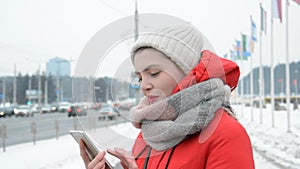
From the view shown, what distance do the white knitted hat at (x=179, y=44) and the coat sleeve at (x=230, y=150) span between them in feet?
0.84

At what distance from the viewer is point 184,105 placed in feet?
3.71

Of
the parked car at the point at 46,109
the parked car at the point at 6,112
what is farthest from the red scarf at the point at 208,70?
the parked car at the point at 46,109

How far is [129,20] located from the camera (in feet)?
3.52

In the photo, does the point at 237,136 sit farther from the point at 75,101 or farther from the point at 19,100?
the point at 19,100

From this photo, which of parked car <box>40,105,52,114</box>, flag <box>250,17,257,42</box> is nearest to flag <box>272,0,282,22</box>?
flag <box>250,17,257,42</box>

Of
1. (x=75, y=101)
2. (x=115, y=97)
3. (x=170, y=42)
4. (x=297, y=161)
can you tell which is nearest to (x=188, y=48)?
(x=170, y=42)

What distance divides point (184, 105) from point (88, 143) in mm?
362

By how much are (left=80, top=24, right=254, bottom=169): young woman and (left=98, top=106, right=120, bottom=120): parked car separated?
0.06 meters

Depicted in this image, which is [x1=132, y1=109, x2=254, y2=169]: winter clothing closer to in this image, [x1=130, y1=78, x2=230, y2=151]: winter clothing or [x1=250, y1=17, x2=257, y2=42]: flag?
[x1=130, y1=78, x2=230, y2=151]: winter clothing

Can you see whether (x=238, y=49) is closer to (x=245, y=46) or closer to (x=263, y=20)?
(x=245, y=46)

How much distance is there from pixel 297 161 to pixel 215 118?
8.88 m

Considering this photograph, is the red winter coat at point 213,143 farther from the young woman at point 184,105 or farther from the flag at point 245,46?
the flag at point 245,46

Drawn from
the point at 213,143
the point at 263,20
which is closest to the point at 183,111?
the point at 213,143

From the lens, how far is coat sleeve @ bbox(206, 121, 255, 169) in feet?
3.42
